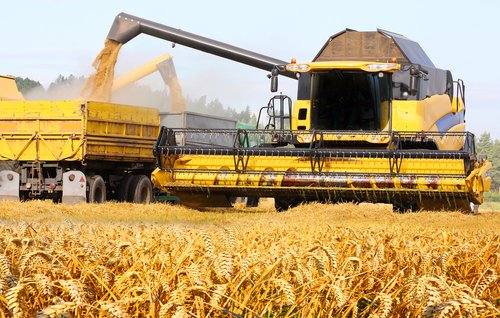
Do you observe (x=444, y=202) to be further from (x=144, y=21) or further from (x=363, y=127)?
(x=144, y=21)

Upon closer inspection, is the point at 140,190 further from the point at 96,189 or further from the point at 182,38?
the point at 182,38

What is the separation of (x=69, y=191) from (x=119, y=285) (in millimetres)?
17767

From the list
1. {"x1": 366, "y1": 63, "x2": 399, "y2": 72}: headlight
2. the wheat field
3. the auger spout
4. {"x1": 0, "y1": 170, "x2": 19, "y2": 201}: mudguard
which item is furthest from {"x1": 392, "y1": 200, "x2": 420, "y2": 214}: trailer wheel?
the auger spout

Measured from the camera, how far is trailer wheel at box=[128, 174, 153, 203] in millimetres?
23186

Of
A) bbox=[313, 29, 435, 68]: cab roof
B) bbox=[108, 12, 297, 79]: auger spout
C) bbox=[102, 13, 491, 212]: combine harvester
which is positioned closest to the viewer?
bbox=[102, 13, 491, 212]: combine harvester

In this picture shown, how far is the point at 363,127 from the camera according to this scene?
17.6 metres

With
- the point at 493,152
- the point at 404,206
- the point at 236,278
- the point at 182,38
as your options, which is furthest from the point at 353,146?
the point at 493,152

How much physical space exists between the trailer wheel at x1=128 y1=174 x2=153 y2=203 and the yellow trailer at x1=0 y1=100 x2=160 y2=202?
92 cm

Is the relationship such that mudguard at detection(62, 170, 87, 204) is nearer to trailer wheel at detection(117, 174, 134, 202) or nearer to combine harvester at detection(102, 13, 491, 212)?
trailer wheel at detection(117, 174, 134, 202)

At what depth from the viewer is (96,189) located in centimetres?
2169

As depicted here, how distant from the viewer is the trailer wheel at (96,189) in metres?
21.3

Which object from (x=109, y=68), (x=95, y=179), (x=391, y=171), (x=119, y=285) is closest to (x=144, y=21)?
(x=109, y=68)

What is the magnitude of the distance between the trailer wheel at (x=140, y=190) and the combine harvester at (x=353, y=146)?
5478 mm

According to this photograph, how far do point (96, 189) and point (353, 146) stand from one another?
7.11 m
